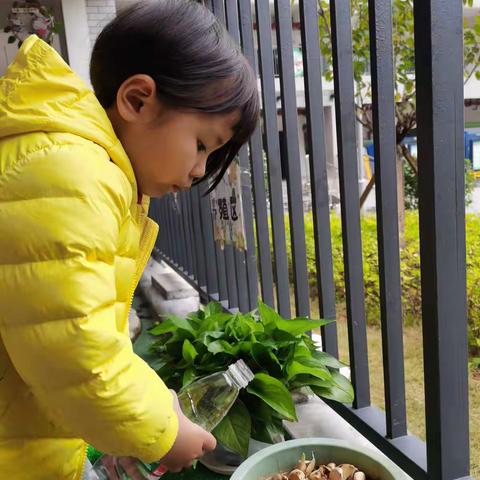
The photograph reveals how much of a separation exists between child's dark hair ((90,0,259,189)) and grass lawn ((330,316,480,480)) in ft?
5.58

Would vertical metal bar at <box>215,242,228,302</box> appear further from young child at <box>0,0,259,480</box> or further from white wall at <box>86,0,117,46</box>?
white wall at <box>86,0,117,46</box>

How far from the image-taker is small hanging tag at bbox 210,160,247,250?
2.18 meters

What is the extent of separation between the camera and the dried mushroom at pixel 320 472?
1105 mm

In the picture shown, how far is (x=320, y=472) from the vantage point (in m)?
1.13

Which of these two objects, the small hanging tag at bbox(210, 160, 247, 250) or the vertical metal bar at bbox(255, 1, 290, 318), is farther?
the small hanging tag at bbox(210, 160, 247, 250)

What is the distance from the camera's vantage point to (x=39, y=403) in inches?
41.5

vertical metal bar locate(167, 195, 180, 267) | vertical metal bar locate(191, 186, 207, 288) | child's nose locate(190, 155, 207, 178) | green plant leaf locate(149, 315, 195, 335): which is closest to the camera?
child's nose locate(190, 155, 207, 178)

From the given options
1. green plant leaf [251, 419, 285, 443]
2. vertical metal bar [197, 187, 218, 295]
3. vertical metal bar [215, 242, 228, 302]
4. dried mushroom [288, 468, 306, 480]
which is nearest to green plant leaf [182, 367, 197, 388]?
green plant leaf [251, 419, 285, 443]

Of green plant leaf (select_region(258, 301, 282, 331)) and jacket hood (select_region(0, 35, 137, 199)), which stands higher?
jacket hood (select_region(0, 35, 137, 199))

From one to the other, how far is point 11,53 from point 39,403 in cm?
605

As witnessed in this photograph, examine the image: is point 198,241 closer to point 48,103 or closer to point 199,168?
point 199,168

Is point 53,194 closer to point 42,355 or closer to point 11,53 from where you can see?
point 42,355

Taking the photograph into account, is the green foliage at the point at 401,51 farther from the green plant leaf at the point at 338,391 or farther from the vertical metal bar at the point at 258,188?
the green plant leaf at the point at 338,391

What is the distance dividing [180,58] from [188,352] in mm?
925
